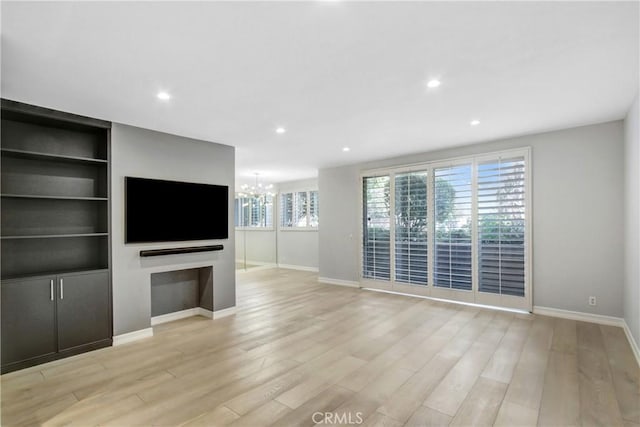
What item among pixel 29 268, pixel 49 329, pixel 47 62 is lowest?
pixel 49 329

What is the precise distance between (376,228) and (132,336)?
440 centimetres

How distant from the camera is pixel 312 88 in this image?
2879 mm

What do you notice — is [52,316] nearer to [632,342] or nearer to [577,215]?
[632,342]

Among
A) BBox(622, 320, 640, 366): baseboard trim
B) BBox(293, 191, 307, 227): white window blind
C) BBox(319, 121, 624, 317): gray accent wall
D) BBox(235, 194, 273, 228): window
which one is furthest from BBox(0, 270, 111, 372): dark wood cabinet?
BBox(235, 194, 273, 228): window

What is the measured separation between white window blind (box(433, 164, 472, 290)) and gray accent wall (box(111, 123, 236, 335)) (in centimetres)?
350

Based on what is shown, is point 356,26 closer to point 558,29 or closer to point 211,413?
point 558,29

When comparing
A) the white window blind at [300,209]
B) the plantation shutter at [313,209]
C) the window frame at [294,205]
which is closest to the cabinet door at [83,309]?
the window frame at [294,205]

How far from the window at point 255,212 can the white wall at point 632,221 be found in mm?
8090

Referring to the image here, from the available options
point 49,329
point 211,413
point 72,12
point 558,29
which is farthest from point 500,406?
point 49,329

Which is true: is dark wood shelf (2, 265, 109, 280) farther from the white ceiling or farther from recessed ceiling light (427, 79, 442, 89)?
recessed ceiling light (427, 79, 442, 89)

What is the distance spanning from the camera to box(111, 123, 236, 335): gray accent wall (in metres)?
3.74

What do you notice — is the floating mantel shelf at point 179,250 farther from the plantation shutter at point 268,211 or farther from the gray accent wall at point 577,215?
the plantation shutter at point 268,211

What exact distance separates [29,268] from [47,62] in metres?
2.31

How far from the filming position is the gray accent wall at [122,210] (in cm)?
374
